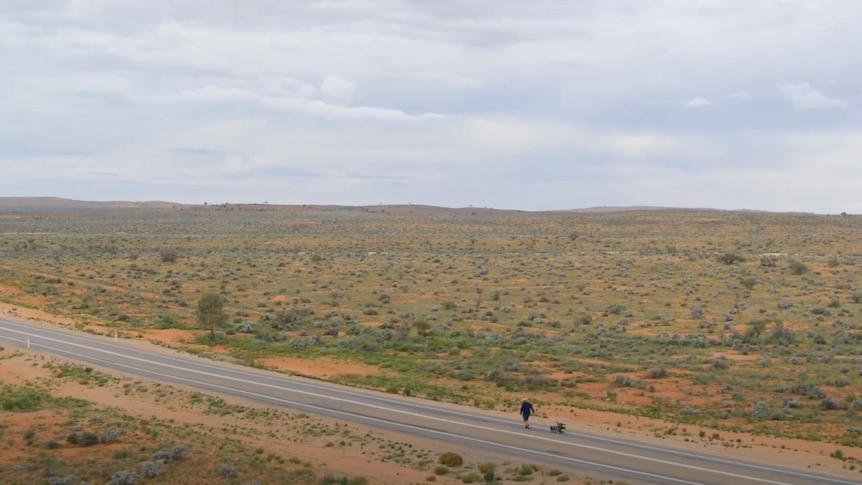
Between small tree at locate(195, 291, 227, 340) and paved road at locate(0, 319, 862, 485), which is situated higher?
small tree at locate(195, 291, 227, 340)

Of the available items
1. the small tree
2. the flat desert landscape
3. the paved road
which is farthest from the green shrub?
the small tree

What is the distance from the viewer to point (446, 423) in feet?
91.9

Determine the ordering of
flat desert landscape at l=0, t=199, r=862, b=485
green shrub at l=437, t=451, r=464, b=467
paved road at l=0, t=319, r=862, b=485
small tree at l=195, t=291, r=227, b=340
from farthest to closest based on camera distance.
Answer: small tree at l=195, t=291, r=227, b=340 < flat desert landscape at l=0, t=199, r=862, b=485 < green shrub at l=437, t=451, r=464, b=467 < paved road at l=0, t=319, r=862, b=485

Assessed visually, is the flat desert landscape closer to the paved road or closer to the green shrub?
the green shrub

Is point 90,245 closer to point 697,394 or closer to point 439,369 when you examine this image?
A: point 439,369

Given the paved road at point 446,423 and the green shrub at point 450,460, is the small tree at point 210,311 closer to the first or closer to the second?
the paved road at point 446,423

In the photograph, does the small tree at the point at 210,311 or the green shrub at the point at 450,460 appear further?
the small tree at the point at 210,311

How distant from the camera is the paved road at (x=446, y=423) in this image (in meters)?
22.1

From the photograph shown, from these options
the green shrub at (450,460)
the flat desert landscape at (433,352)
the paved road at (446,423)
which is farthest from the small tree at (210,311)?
the green shrub at (450,460)

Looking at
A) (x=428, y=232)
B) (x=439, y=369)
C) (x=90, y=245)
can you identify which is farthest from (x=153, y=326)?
(x=428, y=232)

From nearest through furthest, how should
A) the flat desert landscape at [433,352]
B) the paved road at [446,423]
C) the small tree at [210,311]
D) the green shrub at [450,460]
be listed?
the paved road at [446,423]
the green shrub at [450,460]
the flat desert landscape at [433,352]
the small tree at [210,311]

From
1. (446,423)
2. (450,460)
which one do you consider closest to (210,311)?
(446,423)

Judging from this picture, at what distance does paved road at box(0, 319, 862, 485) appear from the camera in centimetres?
2209

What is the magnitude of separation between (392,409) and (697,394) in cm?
1257
